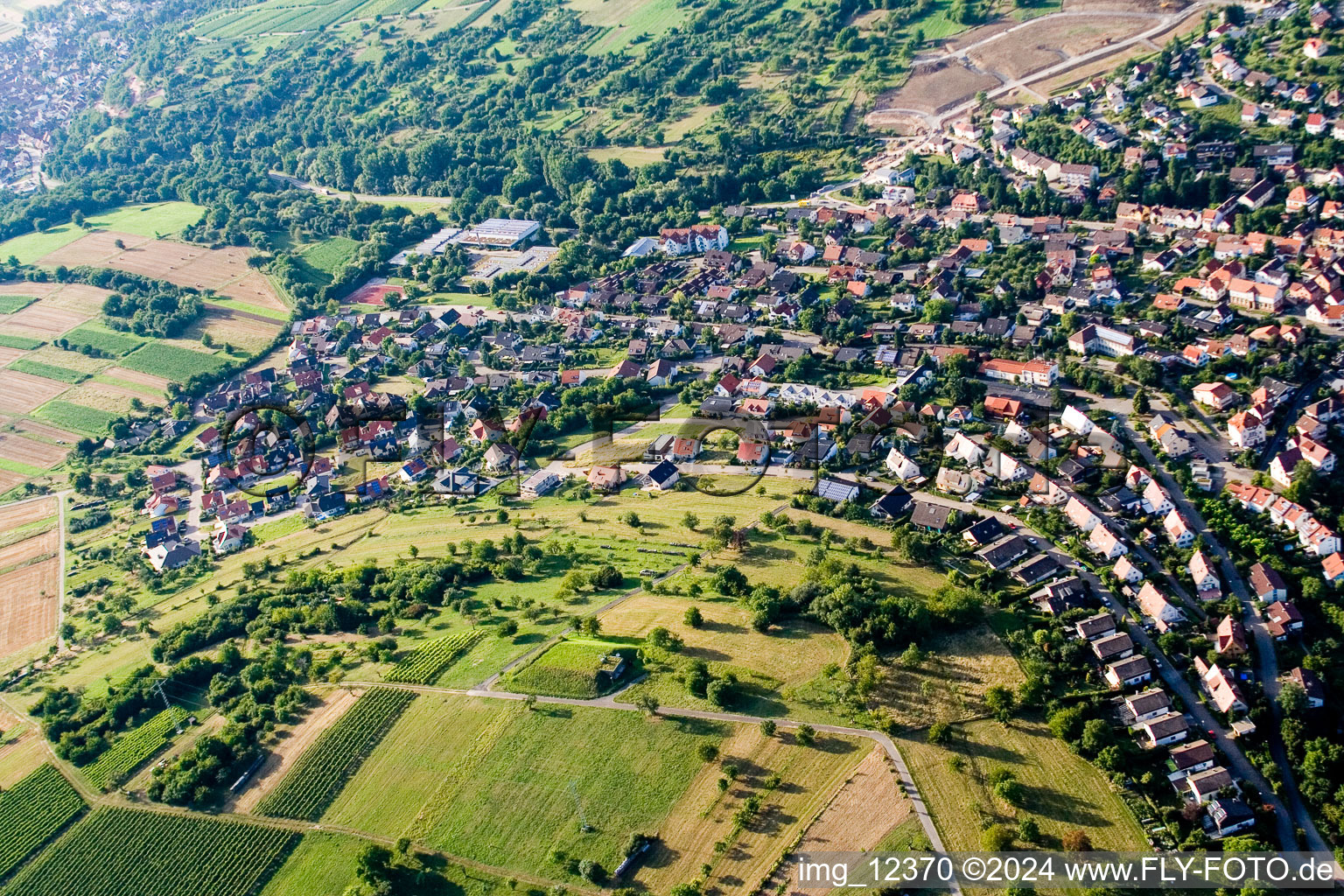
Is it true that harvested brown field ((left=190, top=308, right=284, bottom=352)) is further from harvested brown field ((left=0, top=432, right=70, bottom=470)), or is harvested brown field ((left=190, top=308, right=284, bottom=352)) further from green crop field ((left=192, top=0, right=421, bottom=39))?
green crop field ((left=192, top=0, right=421, bottom=39))

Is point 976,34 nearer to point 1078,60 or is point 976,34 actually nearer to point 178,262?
point 1078,60

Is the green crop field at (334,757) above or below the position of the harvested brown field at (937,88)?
below

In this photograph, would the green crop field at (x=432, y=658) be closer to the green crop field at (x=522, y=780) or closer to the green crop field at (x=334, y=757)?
the green crop field at (x=334, y=757)

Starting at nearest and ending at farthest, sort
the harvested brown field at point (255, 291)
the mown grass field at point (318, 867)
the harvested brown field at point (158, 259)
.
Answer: the mown grass field at point (318, 867) < the harvested brown field at point (255, 291) < the harvested brown field at point (158, 259)

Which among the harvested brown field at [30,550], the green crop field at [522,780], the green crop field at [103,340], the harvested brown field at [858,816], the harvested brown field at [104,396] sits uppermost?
the green crop field at [103,340]

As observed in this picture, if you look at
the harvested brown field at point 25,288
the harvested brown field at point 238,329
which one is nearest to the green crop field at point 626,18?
the harvested brown field at point 238,329

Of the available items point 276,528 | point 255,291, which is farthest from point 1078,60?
point 276,528

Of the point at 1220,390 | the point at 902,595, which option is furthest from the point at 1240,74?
the point at 902,595
